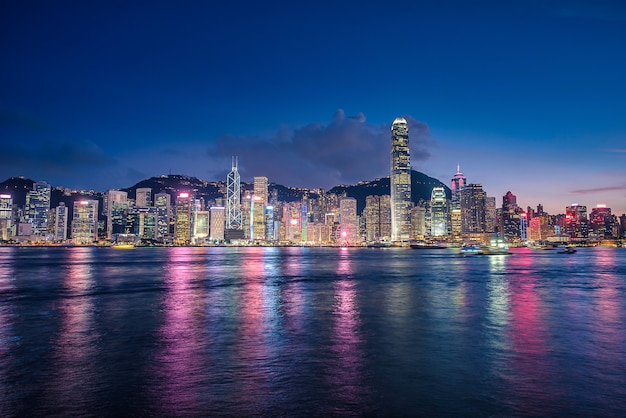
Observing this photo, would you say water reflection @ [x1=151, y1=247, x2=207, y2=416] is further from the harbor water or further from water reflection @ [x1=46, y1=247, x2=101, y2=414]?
water reflection @ [x1=46, y1=247, x2=101, y2=414]

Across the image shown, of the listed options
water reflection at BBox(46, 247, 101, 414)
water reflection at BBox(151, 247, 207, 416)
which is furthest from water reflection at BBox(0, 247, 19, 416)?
water reflection at BBox(151, 247, 207, 416)

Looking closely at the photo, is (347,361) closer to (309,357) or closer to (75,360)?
(309,357)

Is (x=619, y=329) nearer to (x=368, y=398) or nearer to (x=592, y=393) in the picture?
(x=592, y=393)

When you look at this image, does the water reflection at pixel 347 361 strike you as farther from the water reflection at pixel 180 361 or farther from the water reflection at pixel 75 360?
the water reflection at pixel 75 360

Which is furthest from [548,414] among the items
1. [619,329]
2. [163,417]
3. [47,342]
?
[47,342]

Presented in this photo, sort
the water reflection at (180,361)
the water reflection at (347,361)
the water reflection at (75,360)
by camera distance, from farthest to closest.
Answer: the water reflection at (347,361) → the water reflection at (75,360) → the water reflection at (180,361)

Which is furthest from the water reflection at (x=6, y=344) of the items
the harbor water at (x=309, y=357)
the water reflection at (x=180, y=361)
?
the water reflection at (x=180, y=361)

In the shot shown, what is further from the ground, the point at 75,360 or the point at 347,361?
the point at 75,360

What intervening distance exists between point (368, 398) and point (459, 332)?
46.3 feet

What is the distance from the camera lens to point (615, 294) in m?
48.8

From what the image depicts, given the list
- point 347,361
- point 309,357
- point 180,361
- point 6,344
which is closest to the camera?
point 180,361

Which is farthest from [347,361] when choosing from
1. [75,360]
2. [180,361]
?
[75,360]

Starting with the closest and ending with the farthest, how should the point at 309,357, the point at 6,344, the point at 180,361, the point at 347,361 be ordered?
the point at 180,361 < the point at 347,361 < the point at 309,357 < the point at 6,344

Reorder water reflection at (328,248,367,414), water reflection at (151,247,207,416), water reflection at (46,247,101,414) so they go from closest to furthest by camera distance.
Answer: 1. water reflection at (151,247,207,416)
2. water reflection at (46,247,101,414)
3. water reflection at (328,248,367,414)
